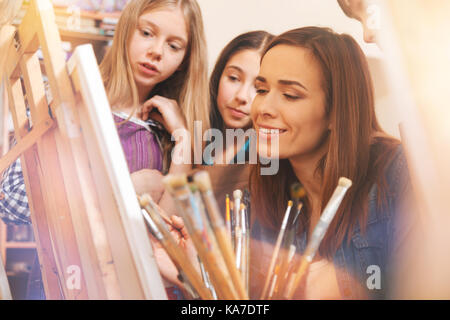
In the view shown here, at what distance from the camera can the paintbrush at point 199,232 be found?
1.76 feet

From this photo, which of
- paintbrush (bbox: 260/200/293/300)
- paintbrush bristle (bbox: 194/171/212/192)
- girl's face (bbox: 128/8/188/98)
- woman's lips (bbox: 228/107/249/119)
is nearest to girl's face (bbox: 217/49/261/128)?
woman's lips (bbox: 228/107/249/119)

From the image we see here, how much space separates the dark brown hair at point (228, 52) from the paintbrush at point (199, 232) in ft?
0.96

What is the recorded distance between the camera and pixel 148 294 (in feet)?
1.97

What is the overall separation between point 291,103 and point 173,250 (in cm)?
33

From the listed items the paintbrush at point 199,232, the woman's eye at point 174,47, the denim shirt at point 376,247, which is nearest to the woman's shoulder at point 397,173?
the denim shirt at point 376,247

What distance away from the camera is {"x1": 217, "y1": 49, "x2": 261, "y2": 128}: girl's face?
815 millimetres

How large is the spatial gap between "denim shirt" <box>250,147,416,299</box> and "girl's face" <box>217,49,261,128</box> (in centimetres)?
28

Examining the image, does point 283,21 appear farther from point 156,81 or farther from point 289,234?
point 289,234

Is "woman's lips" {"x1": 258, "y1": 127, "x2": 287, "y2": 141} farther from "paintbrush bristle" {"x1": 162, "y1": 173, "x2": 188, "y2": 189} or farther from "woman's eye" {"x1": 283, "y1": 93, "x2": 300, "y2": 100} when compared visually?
"paintbrush bristle" {"x1": 162, "y1": 173, "x2": 188, "y2": 189}

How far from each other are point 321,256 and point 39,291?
0.59m

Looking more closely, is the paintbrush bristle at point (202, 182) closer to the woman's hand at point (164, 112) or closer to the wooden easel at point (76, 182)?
the wooden easel at point (76, 182)

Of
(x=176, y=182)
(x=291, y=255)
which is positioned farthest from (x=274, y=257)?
(x=176, y=182)

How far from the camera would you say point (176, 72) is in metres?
0.84

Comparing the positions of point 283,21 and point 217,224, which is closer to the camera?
point 217,224
